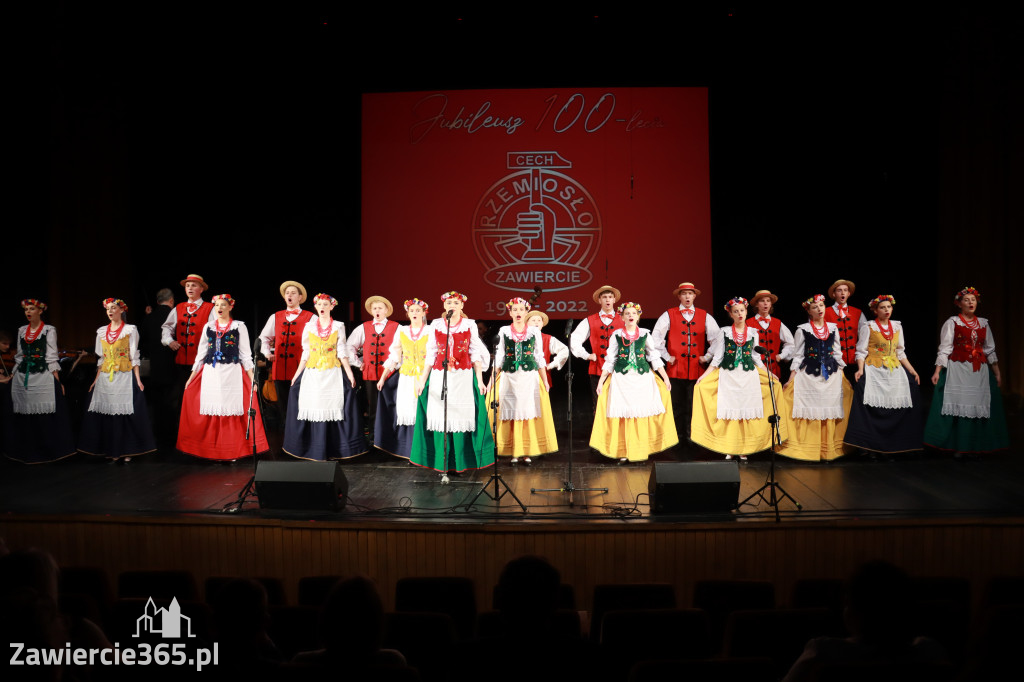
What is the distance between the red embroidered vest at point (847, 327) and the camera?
7.04 metres

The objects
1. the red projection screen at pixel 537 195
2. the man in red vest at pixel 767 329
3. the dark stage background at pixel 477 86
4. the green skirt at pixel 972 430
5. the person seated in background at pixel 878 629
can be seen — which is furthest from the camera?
the red projection screen at pixel 537 195

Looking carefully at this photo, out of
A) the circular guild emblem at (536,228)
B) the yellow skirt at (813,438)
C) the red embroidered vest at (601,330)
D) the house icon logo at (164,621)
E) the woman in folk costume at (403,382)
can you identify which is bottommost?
the house icon logo at (164,621)

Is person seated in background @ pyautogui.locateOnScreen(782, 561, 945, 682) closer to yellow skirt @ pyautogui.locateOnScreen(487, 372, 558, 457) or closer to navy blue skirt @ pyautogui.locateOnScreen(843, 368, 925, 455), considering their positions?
yellow skirt @ pyautogui.locateOnScreen(487, 372, 558, 457)

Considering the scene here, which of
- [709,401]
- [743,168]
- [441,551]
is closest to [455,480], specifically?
[441,551]

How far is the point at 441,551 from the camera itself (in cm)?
416

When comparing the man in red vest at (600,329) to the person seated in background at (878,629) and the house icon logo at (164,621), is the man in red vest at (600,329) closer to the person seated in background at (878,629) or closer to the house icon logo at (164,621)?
the house icon logo at (164,621)

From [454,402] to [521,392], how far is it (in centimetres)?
71

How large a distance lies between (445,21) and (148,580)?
7.04 m

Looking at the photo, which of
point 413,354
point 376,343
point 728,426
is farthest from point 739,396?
point 376,343

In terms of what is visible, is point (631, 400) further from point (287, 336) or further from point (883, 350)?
point (287, 336)

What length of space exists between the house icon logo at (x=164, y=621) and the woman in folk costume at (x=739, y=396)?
16.8 ft

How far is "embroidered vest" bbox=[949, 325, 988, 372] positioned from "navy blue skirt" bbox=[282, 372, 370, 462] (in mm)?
5302

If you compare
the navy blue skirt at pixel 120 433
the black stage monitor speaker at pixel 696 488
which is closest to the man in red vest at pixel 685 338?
the black stage monitor speaker at pixel 696 488

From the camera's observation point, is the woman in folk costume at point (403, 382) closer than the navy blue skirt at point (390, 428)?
Yes
